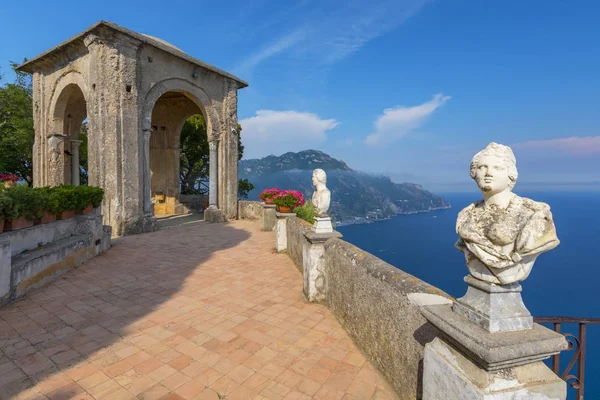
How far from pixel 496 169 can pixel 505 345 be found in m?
0.92

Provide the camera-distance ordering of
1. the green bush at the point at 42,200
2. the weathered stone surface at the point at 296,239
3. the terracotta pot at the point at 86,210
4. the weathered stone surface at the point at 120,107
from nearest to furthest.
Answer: the green bush at the point at 42,200, the weathered stone surface at the point at 296,239, the terracotta pot at the point at 86,210, the weathered stone surface at the point at 120,107

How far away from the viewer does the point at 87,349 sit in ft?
10.8

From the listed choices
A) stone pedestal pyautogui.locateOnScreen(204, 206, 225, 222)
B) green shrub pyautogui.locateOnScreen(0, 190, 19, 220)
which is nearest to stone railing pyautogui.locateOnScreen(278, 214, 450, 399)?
green shrub pyautogui.locateOnScreen(0, 190, 19, 220)

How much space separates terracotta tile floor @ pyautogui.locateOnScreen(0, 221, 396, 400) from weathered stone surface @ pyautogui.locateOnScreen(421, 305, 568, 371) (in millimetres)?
1430

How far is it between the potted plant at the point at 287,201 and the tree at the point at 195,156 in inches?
501

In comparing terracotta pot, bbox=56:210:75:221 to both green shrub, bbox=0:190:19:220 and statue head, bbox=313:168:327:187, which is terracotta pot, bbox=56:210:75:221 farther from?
statue head, bbox=313:168:327:187

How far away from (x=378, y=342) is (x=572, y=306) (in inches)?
2041

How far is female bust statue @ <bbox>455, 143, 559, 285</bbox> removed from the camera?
1.48 m

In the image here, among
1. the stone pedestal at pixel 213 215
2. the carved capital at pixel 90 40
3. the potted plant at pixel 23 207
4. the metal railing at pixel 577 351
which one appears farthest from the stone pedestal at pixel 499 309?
the carved capital at pixel 90 40

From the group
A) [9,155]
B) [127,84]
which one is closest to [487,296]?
[127,84]

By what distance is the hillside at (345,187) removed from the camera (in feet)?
340

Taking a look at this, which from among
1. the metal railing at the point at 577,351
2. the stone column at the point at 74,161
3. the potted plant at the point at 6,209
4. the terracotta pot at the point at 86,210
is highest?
the stone column at the point at 74,161

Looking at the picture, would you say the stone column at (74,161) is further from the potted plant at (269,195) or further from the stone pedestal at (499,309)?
the stone pedestal at (499,309)

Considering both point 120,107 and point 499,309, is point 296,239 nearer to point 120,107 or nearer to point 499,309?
point 499,309
